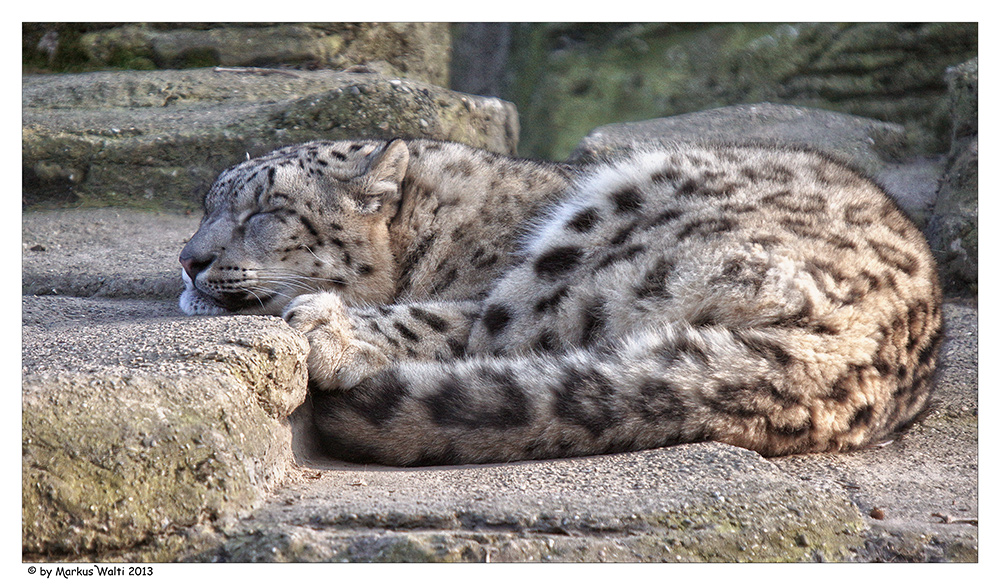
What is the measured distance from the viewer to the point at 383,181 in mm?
3404

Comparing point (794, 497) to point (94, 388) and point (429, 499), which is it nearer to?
point (429, 499)

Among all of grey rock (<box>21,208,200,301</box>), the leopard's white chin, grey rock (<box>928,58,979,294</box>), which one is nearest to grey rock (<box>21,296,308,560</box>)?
the leopard's white chin

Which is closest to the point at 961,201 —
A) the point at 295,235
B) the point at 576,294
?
the point at 576,294

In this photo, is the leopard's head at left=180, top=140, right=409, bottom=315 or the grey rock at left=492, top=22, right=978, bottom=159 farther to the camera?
the grey rock at left=492, top=22, right=978, bottom=159

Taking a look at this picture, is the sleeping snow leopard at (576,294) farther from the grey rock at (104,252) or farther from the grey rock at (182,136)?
the grey rock at (182,136)

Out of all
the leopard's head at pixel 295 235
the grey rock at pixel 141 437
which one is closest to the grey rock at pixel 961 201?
the leopard's head at pixel 295 235

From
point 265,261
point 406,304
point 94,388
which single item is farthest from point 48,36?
point 94,388

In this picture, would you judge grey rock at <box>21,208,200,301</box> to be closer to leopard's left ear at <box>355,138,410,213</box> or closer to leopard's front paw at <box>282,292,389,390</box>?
leopard's left ear at <box>355,138,410,213</box>

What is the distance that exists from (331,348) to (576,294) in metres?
0.78

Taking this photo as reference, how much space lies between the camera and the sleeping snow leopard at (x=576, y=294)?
2350mm

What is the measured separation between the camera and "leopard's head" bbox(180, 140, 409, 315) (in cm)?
327

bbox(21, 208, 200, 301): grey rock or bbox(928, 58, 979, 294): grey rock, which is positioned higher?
bbox(928, 58, 979, 294): grey rock

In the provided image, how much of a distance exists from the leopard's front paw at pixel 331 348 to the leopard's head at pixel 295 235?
0.55 metres

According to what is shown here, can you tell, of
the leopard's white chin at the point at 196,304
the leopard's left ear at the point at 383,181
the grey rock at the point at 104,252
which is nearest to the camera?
the leopard's white chin at the point at 196,304
